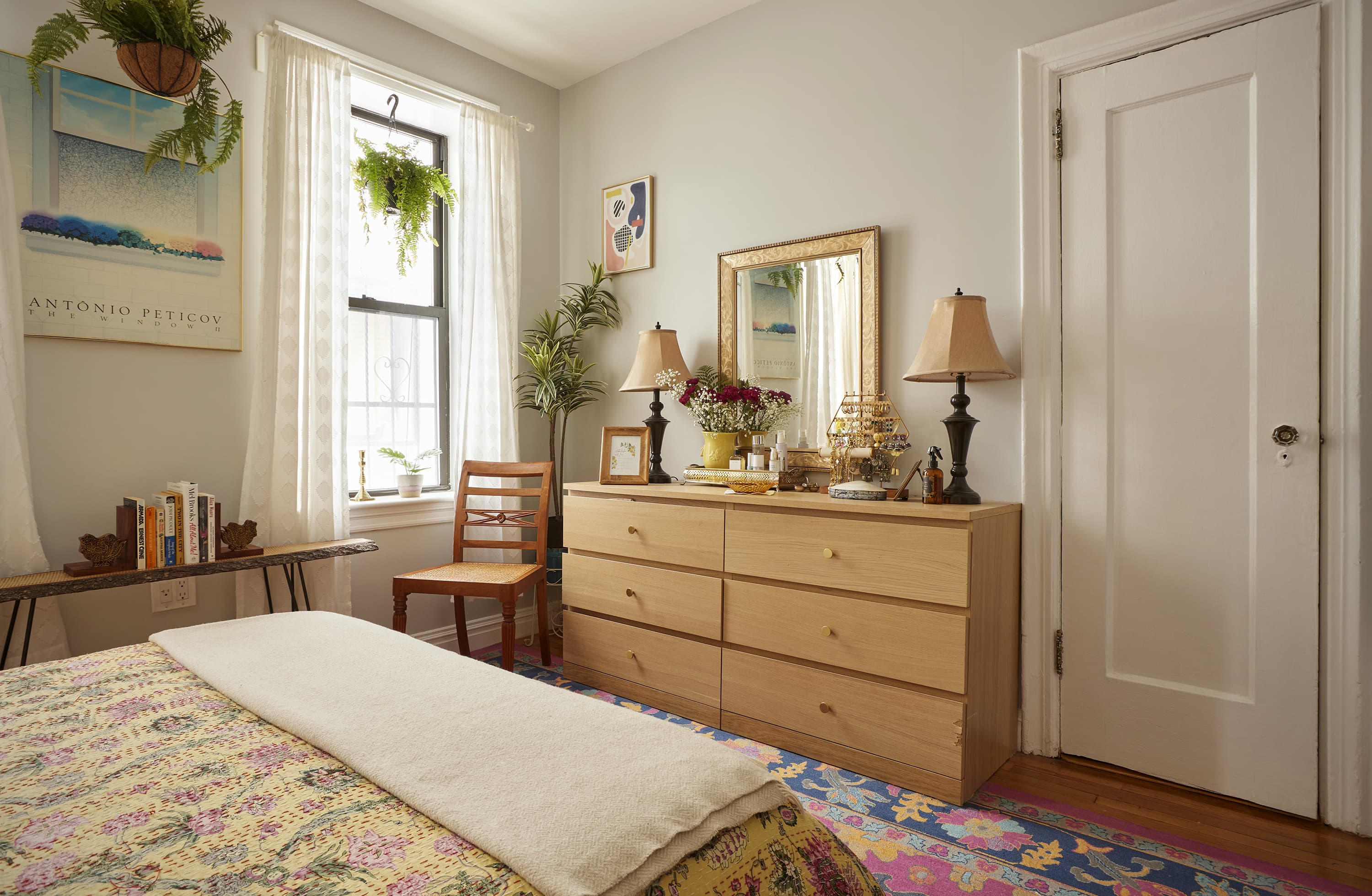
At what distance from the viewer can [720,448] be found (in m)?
3.09

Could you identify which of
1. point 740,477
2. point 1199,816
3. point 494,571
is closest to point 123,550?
point 494,571

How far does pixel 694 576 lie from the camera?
2734mm

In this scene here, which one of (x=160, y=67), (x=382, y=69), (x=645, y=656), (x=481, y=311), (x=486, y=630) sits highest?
(x=382, y=69)

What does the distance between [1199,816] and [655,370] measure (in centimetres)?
241

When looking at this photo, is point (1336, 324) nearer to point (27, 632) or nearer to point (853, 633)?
point (853, 633)

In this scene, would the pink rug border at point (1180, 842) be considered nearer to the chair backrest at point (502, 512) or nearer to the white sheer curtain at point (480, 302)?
the chair backrest at point (502, 512)

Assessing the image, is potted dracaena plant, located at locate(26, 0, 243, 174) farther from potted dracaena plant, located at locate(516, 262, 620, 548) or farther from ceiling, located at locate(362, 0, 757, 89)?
potted dracaena plant, located at locate(516, 262, 620, 548)

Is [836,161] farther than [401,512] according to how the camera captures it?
No

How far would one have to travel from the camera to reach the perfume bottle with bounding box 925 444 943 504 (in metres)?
2.44

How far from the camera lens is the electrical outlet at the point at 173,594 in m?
2.65

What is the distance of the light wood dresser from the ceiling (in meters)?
2.15

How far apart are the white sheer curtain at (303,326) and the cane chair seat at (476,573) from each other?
1.06ft

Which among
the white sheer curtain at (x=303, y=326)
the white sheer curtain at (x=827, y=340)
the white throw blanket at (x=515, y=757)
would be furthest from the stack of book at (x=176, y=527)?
the white sheer curtain at (x=827, y=340)

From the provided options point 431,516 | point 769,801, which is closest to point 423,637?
point 431,516
